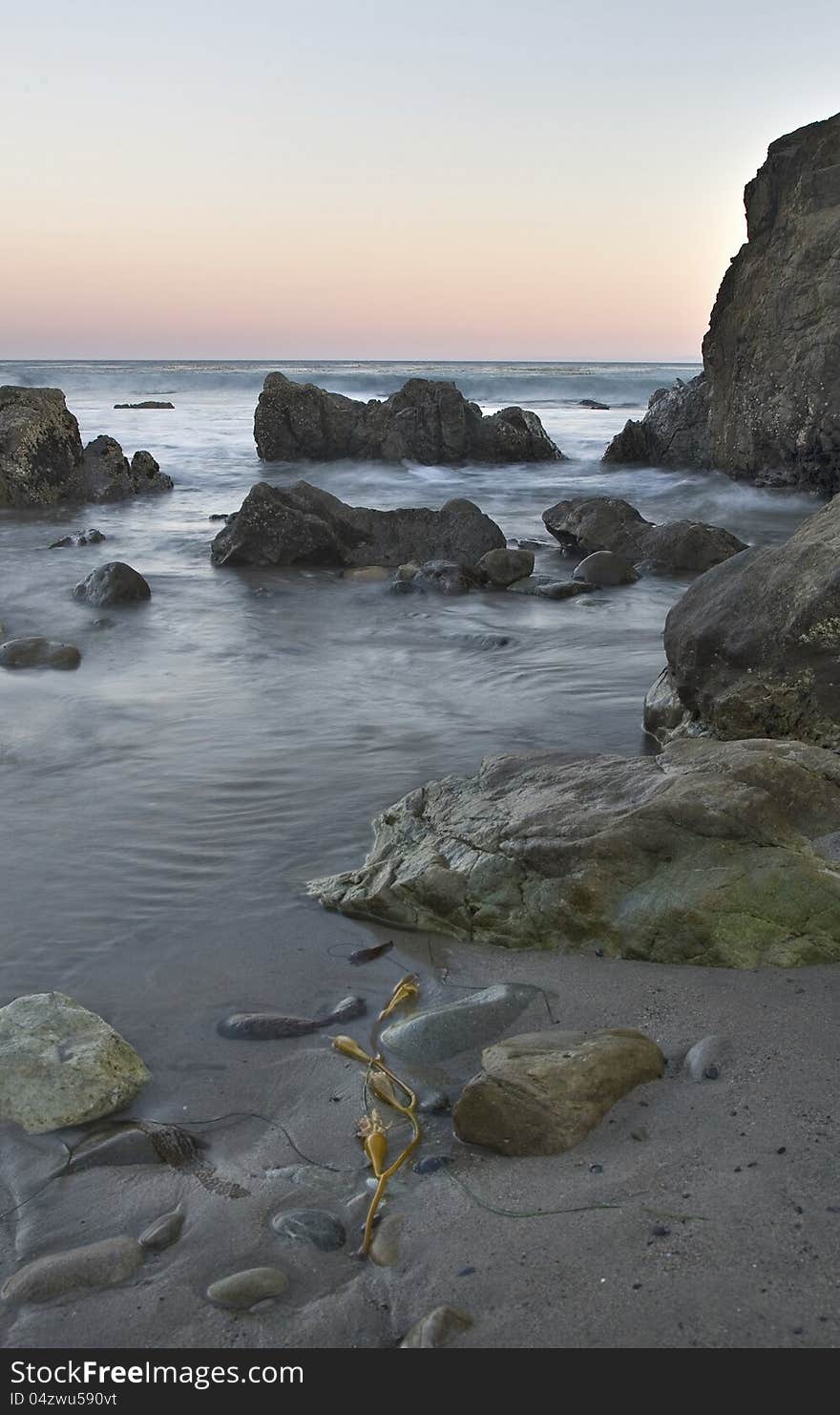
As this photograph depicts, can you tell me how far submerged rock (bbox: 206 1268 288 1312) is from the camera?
Answer: 1.88 metres

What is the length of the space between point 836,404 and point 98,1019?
12681mm

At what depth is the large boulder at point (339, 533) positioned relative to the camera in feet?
33.5

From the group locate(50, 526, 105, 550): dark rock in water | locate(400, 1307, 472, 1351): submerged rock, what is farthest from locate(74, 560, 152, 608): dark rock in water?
locate(400, 1307, 472, 1351): submerged rock

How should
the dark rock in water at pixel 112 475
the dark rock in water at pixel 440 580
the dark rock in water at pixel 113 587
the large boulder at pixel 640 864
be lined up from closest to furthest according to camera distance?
the large boulder at pixel 640 864 < the dark rock in water at pixel 113 587 < the dark rock in water at pixel 440 580 < the dark rock in water at pixel 112 475

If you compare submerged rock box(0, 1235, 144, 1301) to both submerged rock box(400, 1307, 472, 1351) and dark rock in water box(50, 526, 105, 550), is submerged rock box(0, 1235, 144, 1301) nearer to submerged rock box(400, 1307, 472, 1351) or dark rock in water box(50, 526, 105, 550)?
submerged rock box(400, 1307, 472, 1351)

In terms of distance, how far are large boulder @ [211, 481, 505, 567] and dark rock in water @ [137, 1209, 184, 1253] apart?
27.4 ft

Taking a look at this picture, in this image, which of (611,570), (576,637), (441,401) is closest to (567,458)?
(441,401)

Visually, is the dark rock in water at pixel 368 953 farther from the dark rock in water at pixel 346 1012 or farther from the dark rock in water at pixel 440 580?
the dark rock in water at pixel 440 580

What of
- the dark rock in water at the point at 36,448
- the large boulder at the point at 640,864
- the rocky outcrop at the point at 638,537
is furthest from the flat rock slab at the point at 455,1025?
the dark rock in water at the point at 36,448

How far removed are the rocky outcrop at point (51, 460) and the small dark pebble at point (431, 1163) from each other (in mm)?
13673

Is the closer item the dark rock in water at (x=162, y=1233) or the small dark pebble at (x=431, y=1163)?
the dark rock in water at (x=162, y=1233)

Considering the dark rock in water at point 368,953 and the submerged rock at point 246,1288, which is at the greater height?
the submerged rock at point 246,1288

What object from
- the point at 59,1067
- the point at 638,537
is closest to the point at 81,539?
the point at 638,537

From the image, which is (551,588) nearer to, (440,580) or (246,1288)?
(440,580)
